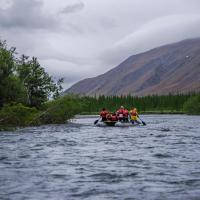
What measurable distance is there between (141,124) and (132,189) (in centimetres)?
4683

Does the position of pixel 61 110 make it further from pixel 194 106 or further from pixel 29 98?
pixel 194 106

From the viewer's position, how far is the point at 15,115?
5181 centimetres

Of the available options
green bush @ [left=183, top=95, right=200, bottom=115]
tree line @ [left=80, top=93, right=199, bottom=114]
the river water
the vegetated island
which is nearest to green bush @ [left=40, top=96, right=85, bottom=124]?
the vegetated island

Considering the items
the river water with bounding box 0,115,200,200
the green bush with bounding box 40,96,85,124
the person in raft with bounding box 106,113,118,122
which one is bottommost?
Result: the river water with bounding box 0,115,200,200

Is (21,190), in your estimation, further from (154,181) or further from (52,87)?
(52,87)

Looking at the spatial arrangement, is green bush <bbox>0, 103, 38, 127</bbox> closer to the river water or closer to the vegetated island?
the vegetated island

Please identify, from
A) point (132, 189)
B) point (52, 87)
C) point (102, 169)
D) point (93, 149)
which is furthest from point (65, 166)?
point (52, 87)

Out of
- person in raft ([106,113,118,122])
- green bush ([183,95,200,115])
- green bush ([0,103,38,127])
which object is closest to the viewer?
green bush ([0,103,38,127])

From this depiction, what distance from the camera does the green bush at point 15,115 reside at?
5116cm

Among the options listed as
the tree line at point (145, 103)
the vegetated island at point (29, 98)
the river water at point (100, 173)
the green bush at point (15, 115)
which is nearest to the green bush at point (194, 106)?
the tree line at point (145, 103)

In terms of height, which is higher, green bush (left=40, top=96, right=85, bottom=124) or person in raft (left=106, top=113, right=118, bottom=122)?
green bush (left=40, top=96, right=85, bottom=124)

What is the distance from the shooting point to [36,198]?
1466 centimetres

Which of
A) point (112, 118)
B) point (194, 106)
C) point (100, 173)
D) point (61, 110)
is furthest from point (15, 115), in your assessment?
point (194, 106)

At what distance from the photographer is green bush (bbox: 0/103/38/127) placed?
168 feet
